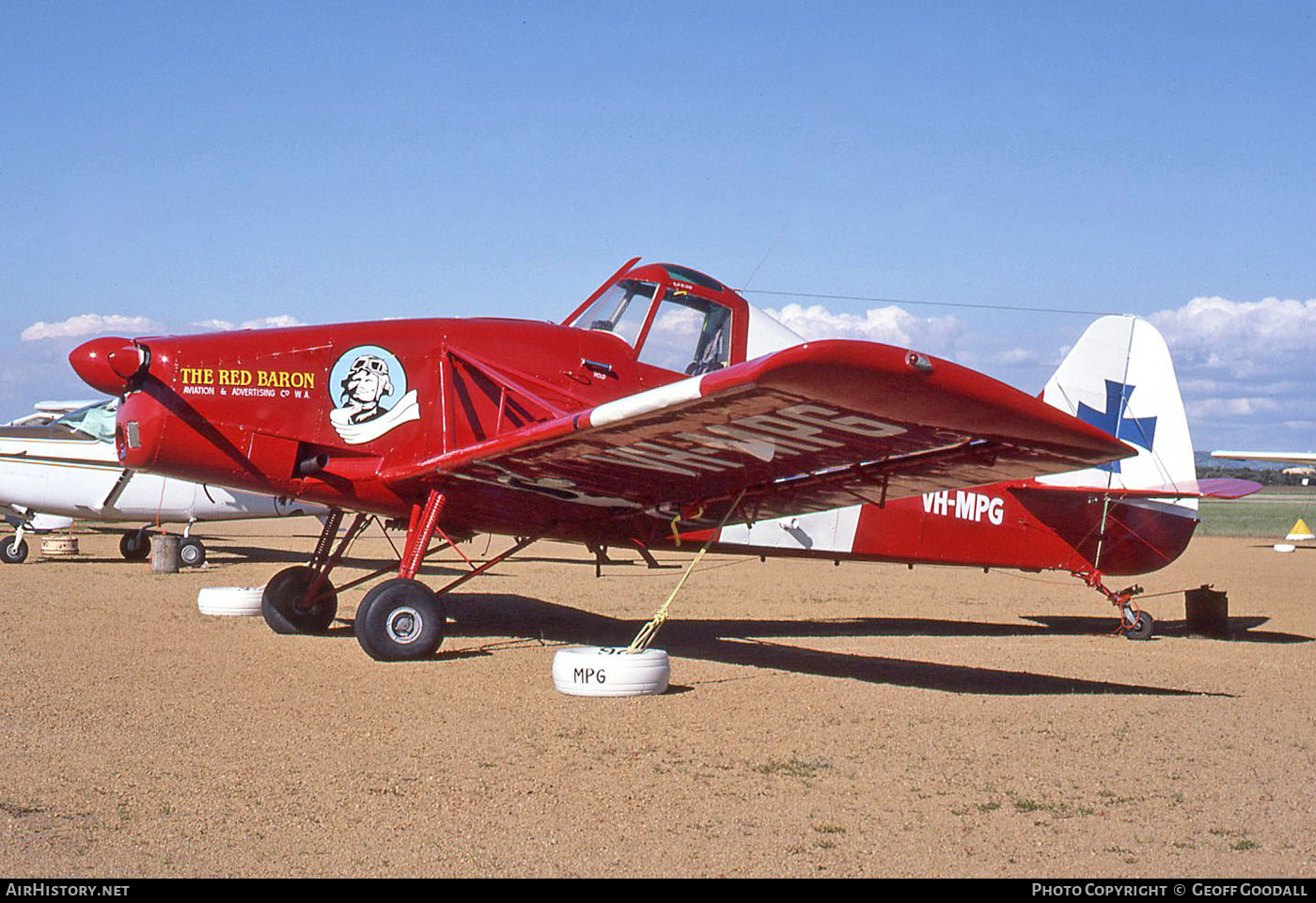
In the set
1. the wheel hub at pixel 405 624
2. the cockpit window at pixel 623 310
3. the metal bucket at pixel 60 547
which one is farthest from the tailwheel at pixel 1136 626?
the metal bucket at pixel 60 547

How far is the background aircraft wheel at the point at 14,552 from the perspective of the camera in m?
17.6

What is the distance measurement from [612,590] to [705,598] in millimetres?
1389

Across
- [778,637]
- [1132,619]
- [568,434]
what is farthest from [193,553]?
[1132,619]

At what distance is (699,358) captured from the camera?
932 centimetres

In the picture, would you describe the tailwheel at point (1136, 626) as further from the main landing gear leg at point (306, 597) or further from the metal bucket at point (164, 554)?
the metal bucket at point (164, 554)

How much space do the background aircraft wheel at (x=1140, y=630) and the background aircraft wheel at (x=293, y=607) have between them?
7851 millimetres

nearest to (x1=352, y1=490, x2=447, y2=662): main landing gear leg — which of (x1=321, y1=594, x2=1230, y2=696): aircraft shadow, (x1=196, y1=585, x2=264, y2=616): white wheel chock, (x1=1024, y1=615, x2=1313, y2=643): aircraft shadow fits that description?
(x1=321, y1=594, x2=1230, y2=696): aircraft shadow

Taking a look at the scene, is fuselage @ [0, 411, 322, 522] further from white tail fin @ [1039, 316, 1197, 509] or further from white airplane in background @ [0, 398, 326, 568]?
white tail fin @ [1039, 316, 1197, 509]

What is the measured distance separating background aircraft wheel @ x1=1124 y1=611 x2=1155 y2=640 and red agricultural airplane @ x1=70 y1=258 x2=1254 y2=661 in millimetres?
2401

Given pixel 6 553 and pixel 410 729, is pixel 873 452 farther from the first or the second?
pixel 6 553

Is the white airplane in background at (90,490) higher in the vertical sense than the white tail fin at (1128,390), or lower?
lower

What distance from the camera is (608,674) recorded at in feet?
23.4

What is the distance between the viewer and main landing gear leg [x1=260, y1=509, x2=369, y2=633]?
970 cm

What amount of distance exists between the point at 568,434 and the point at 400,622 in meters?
2.30
